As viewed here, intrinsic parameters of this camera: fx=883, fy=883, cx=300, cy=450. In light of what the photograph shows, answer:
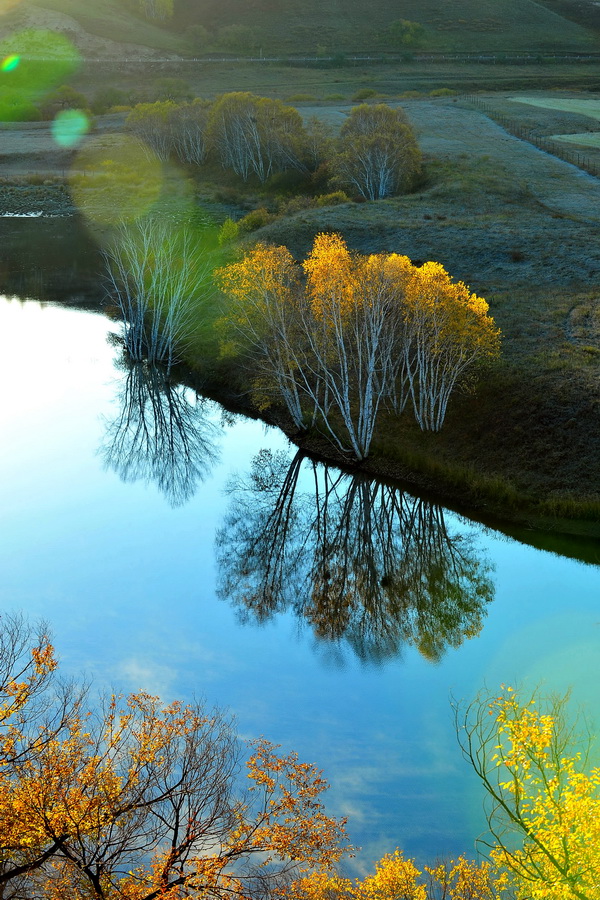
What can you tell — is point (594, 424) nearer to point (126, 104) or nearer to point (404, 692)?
point (404, 692)

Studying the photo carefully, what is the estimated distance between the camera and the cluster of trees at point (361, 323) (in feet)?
134

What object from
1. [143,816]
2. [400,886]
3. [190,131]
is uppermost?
[190,131]

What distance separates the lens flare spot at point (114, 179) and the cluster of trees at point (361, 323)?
55.1m

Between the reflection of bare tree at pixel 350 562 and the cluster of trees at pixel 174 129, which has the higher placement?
the cluster of trees at pixel 174 129

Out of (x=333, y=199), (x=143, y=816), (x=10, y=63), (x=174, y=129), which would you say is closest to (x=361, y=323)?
(x=143, y=816)

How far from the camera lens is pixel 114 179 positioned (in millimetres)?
115438

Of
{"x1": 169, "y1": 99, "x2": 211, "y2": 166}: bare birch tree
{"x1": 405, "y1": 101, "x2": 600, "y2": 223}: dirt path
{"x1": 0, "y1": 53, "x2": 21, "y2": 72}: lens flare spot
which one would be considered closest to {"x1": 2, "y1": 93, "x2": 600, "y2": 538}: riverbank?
{"x1": 405, "y1": 101, "x2": 600, "y2": 223}: dirt path

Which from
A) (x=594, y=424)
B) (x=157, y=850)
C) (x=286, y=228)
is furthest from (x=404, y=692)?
(x=286, y=228)

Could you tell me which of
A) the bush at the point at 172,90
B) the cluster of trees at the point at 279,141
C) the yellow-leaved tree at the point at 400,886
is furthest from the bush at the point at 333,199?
the yellow-leaved tree at the point at 400,886

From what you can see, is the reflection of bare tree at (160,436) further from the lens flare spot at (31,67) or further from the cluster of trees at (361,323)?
the lens flare spot at (31,67)

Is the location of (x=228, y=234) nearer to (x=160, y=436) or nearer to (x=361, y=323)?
(x=160, y=436)

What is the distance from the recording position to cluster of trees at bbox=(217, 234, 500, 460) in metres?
40.9

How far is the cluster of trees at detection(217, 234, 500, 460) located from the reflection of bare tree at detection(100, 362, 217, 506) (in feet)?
18.0

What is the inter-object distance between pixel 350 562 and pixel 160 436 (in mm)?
17527
